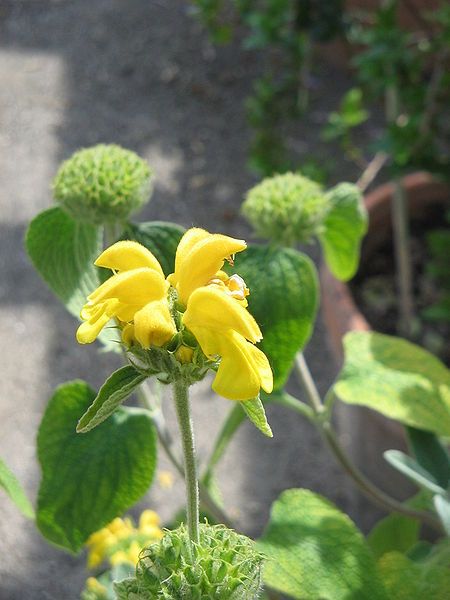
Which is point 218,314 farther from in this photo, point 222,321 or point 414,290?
point 414,290

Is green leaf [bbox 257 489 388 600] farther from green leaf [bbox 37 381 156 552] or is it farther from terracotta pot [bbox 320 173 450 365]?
terracotta pot [bbox 320 173 450 365]

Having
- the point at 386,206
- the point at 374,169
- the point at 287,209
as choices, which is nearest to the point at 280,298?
the point at 287,209

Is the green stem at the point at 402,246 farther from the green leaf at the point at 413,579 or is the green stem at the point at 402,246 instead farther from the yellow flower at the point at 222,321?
the yellow flower at the point at 222,321

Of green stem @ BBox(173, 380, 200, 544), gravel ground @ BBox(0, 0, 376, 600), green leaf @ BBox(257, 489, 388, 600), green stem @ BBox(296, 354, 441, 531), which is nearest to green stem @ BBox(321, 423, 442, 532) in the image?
green stem @ BBox(296, 354, 441, 531)

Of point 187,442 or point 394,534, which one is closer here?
point 187,442

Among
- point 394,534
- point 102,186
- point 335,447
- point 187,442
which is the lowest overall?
point 394,534
